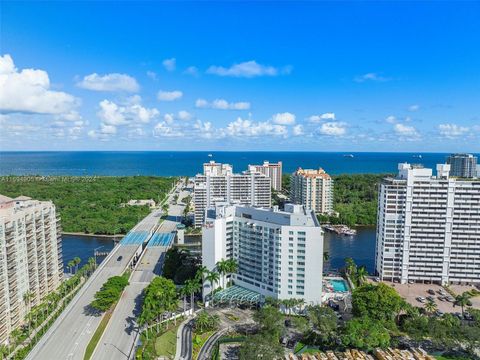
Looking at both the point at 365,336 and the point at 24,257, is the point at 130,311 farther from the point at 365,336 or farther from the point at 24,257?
the point at 365,336

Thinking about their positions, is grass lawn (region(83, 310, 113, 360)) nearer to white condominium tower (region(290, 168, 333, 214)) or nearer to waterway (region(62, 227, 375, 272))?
waterway (region(62, 227, 375, 272))

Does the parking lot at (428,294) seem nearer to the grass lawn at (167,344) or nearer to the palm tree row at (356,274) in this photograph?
the palm tree row at (356,274)

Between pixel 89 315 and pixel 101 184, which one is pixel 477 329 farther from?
pixel 101 184

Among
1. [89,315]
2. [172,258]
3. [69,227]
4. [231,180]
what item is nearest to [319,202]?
[231,180]

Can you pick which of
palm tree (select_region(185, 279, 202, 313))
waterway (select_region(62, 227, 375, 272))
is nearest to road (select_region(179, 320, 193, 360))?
palm tree (select_region(185, 279, 202, 313))

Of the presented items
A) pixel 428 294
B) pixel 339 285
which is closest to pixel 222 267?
pixel 339 285

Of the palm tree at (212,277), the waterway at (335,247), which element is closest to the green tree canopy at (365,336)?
the palm tree at (212,277)
